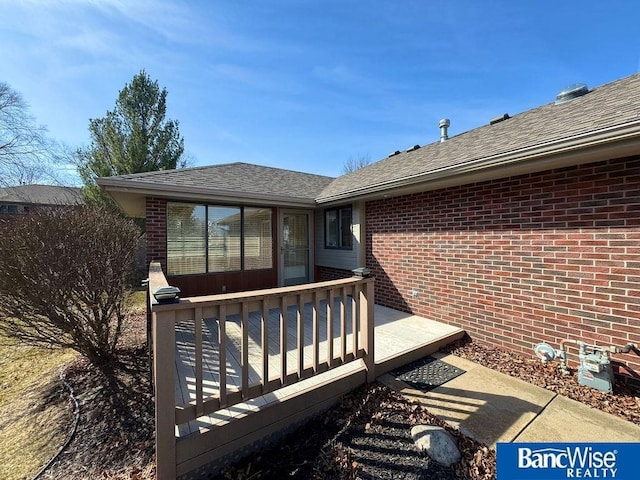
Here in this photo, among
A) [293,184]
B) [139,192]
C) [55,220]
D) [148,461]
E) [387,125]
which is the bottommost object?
[148,461]

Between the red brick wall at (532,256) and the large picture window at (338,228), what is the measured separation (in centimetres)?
176

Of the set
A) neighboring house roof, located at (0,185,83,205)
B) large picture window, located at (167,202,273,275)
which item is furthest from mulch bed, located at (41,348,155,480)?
neighboring house roof, located at (0,185,83,205)

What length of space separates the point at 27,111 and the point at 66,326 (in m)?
24.4

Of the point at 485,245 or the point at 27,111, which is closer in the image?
the point at 485,245

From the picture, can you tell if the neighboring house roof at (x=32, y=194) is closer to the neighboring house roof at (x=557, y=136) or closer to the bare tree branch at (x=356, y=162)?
the bare tree branch at (x=356, y=162)

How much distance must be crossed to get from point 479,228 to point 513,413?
9.11 ft

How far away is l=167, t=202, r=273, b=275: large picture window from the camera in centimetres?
625

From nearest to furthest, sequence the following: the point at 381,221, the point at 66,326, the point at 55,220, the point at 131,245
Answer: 1. the point at 66,326
2. the point at 55,220
3. the point at 131,245
4. the point at 381,221

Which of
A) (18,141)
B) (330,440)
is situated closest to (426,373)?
(330,440)

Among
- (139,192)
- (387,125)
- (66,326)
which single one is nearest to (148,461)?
(66,326)

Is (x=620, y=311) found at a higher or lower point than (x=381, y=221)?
lower

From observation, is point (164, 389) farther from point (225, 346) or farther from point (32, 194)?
point (32, 194)

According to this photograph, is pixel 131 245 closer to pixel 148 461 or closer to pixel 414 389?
pixel 148 461

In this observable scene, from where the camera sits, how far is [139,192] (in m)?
5.26
